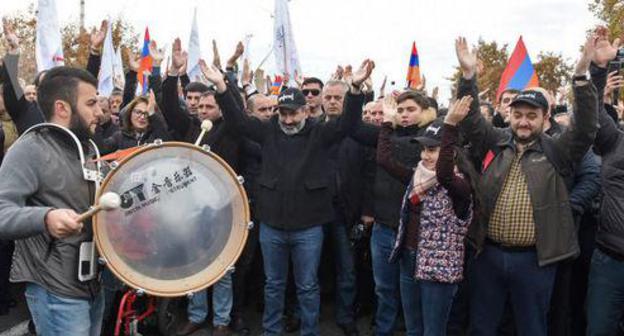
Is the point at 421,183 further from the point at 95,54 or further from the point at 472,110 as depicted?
the point at 95,54

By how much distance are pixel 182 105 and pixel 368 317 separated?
287 cm

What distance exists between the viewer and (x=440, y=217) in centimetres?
438

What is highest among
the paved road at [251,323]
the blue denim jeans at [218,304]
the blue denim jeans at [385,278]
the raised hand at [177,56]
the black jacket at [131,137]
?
the raised hand at [177,56]

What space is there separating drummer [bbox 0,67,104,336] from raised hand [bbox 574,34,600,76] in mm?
3104

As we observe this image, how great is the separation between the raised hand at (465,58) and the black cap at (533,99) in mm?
A: 385

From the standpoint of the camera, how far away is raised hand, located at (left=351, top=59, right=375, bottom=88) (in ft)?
16.3

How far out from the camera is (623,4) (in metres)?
25.4

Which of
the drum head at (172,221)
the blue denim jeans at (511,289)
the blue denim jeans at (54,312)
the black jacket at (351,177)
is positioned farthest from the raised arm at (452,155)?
the blue denim jeans at (54,312)

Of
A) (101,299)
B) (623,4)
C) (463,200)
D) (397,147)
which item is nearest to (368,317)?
(397,147)

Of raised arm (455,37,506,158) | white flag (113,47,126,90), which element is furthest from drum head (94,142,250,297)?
white flag (113,47,126,90)

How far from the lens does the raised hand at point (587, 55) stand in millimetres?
4090

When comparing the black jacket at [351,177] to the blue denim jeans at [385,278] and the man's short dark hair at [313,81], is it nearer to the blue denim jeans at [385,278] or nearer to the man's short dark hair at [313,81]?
the blue denim jeans at [385,278]

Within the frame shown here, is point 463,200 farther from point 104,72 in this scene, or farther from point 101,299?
point 104,72

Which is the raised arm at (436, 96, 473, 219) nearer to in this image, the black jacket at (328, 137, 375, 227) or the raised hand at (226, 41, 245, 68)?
the black jacket at (328, 137, 375, 227)
